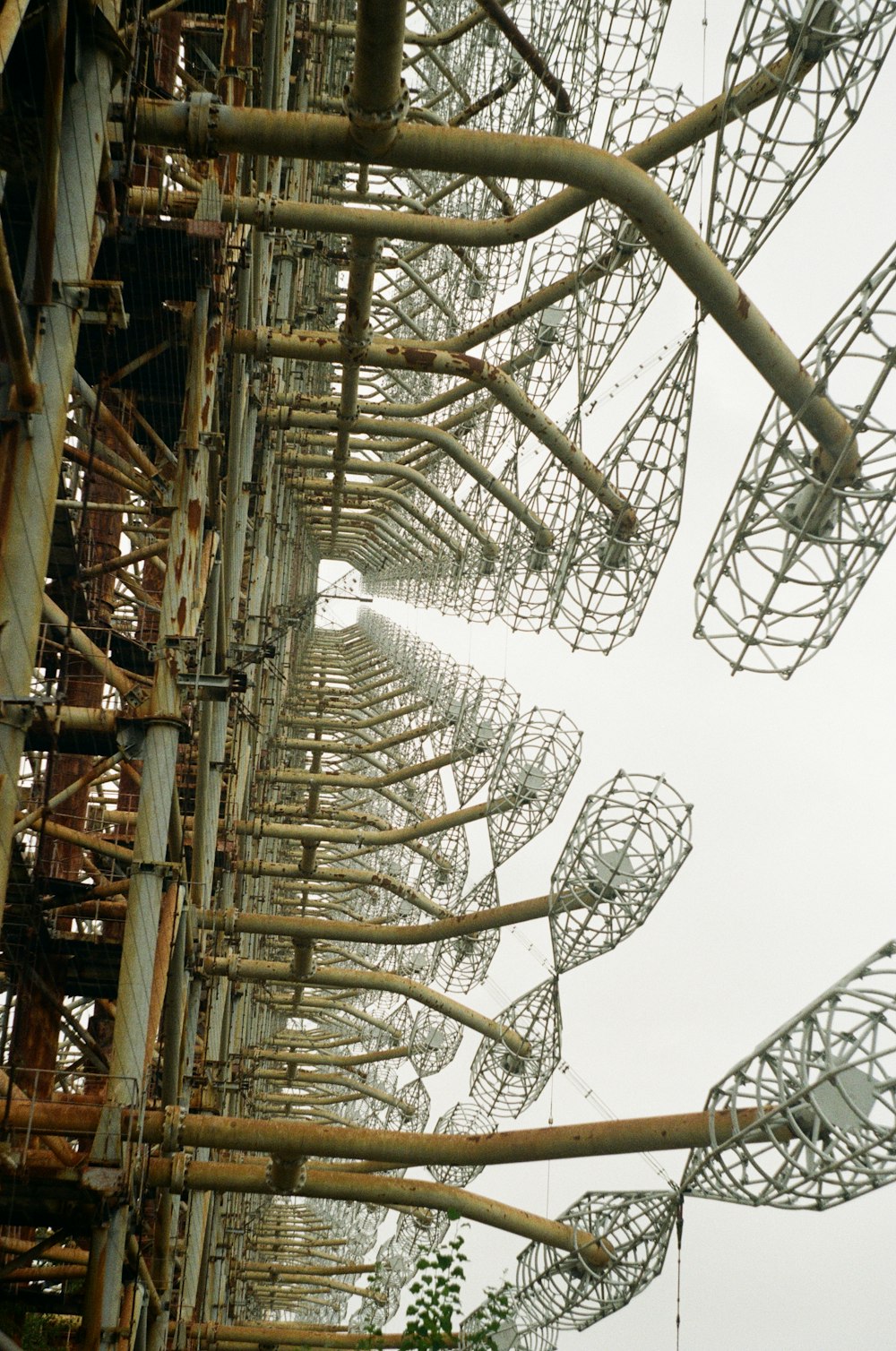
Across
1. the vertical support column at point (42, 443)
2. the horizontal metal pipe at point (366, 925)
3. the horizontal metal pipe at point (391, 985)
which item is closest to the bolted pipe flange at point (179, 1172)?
the horizontal metal pipe at point (366, 925)

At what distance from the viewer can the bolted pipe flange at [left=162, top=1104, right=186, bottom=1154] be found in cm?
1015

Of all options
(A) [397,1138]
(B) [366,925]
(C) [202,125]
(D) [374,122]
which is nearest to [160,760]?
(A) [397,1138]

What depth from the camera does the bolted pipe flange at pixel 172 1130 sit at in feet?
33.3

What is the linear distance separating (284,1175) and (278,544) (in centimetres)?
1507

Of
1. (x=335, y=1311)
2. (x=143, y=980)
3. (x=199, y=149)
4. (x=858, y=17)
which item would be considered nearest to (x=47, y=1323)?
(x=143, y=980)

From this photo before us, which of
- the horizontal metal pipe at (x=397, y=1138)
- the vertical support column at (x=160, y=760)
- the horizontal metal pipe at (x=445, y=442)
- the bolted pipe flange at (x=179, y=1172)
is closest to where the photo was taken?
the horizontal metal pipe at (x=397, y=1138)

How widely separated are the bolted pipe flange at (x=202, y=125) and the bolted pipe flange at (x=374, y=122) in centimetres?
68

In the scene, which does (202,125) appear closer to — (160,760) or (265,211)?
(265,211)

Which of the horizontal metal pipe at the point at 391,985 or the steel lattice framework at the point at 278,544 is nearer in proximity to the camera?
the steel lattice framework at the point at 278,544

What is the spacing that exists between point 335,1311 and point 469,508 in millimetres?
30793

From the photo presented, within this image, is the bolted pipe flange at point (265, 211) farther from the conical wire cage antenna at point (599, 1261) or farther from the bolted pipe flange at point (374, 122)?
the conical wire cage antenna at point (599, 1261)

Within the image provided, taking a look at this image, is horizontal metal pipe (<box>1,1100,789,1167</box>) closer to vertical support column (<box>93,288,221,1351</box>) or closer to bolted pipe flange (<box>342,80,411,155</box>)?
vertical support column (<box>93,288,221,1351</box>)

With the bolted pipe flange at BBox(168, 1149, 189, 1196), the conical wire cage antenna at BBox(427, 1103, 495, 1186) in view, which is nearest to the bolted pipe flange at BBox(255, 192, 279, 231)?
the bolted pipe flange at BBox(168, 1149, 189, 1196)

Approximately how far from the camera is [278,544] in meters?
25.0
